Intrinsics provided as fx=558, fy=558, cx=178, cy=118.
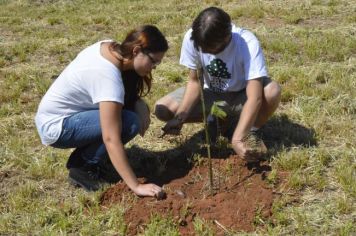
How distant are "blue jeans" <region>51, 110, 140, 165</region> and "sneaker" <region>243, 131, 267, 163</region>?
78cm

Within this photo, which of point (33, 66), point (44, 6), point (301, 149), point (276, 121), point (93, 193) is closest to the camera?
point (93, 193)

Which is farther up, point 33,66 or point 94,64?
point 94,64

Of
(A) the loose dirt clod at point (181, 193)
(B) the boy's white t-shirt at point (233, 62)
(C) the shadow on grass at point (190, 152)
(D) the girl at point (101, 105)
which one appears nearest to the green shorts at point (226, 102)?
(B) the boy's white t-shirt at point (233, 62)

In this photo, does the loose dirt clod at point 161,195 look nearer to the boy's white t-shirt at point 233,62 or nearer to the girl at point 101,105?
the girl at point 101,105

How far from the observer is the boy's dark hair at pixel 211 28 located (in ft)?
11.7

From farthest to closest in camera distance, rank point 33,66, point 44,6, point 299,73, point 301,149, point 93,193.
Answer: point 44,6 → point 33,66 → point 299,73 → point 301,149 → point 93,193

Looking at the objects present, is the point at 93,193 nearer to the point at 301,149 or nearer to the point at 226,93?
the point at 226,93

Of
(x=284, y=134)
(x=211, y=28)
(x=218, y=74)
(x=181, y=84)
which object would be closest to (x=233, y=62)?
(x=218, y=74)

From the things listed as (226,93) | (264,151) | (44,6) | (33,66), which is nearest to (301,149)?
(264,151)

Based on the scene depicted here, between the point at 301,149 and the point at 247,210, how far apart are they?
3.37 feet

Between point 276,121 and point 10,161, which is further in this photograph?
point 276,121

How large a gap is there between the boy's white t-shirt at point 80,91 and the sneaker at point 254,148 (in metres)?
0.97

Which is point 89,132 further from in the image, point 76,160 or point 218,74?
point 218,74

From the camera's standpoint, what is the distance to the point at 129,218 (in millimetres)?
3436
